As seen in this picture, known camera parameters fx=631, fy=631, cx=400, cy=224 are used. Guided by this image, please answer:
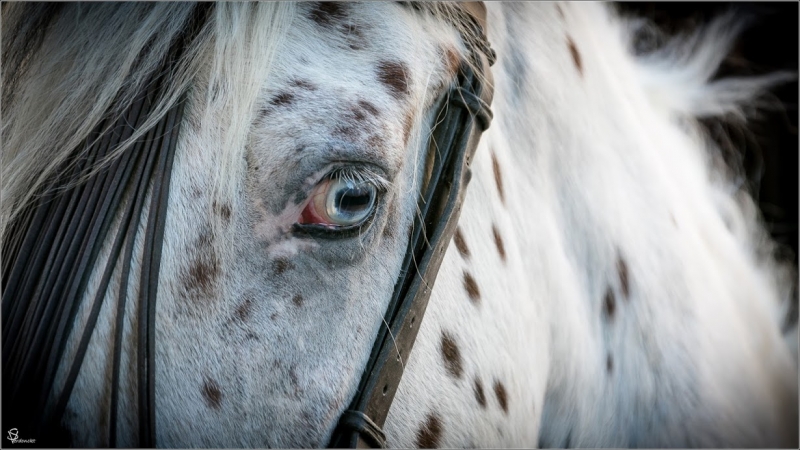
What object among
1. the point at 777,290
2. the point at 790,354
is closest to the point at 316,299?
the point at 790,354

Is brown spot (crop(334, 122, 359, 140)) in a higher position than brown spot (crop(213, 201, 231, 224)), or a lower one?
higher

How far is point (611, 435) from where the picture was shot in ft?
3.07

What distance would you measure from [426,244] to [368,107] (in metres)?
0.16

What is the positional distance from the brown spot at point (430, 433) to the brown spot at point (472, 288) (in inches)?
5.7

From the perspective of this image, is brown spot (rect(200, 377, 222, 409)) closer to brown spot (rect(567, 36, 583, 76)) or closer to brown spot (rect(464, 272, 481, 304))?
brown spot (rect(464, 272, 481, 304))

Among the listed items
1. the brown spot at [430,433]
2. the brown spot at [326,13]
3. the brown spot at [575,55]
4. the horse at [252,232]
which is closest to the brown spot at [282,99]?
the horse at [252,232]

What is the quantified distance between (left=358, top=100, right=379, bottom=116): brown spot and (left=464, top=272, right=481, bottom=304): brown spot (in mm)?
232

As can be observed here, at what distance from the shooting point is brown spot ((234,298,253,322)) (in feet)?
1.96

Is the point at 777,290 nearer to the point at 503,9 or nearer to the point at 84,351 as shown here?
the point at 503,9

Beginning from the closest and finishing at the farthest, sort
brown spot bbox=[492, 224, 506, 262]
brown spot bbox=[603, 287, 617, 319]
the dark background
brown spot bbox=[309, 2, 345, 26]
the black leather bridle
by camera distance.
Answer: the black leather bridle → brown spot bbox=[309, 2, 345, 26] → brown spot bbox=[492, 224, 506, 262] → brown spot bbox=[603, 287, 617, 319] → the dark background

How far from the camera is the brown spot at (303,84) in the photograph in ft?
2.06

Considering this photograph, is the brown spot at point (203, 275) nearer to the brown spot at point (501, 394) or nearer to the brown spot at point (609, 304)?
the brown spot at point (501, 394)

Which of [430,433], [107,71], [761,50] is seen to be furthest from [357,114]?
[761,50]

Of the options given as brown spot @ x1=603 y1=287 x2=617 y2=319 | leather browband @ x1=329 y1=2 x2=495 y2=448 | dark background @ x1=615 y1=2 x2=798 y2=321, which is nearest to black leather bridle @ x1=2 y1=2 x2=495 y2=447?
leather browband @ x1=329 y1=2 x2=495 y2=448
